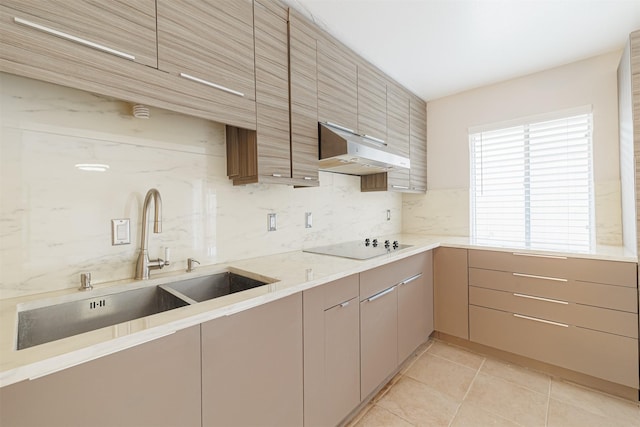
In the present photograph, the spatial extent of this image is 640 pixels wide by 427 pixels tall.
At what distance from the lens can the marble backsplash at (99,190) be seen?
3.48 feet

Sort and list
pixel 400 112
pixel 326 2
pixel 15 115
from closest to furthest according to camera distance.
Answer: pixel 15 115 → pixel 326 2 → pixel 400 112

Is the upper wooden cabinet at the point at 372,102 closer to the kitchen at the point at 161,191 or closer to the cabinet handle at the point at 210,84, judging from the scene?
the kitchen at the point at 161,191

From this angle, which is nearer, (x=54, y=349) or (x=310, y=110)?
(x=54, y=349)

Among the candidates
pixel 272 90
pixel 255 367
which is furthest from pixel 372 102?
pixel 255 367

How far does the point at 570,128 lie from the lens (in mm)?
2420

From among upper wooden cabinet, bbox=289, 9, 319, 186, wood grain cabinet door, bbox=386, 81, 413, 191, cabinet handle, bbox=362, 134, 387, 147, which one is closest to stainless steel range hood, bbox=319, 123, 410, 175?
upper wooden cabinet, bbox=289, 9, 319, 186

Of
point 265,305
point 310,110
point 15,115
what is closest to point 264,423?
point 265,305

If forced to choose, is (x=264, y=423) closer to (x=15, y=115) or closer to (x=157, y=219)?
(x=157, y=219)

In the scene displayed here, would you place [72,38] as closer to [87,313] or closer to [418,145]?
[87,313]

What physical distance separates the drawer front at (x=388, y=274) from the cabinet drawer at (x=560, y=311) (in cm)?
56

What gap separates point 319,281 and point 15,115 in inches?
52.9

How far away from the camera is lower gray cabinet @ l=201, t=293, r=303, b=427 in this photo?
976 mm

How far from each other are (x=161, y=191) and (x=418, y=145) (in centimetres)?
253

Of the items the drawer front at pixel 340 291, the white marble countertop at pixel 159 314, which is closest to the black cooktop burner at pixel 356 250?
the white marble countertop at pixel 159 314
